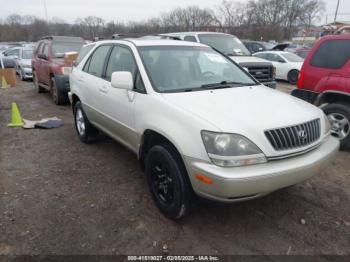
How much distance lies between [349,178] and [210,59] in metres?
2.51

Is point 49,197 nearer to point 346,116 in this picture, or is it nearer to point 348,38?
point 346,116

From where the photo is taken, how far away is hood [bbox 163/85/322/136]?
2.64 meters

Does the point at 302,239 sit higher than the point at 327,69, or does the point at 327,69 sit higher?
the point at 327,69

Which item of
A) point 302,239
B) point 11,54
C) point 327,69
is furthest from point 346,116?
point 11,54

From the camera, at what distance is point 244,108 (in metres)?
2.94

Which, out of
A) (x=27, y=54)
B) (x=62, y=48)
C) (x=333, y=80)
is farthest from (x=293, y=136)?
(x=27, y=54)

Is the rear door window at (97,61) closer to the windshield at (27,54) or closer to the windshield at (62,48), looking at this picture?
the windshield at (62,48)

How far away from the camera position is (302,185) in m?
3.96

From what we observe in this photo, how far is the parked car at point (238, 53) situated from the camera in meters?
8.16

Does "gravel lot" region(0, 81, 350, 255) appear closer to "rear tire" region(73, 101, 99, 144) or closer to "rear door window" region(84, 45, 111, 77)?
"rear tire" region(73, 101, 99, 144)

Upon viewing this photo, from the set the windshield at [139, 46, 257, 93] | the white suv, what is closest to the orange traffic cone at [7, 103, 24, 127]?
the white suv

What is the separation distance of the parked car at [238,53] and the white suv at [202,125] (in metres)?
A: 4.13

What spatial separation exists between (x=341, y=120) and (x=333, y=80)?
2.23 feet

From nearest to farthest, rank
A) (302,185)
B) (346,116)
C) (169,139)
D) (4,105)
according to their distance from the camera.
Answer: (169,139) → (302,185) → (346,116) → (4,105)
